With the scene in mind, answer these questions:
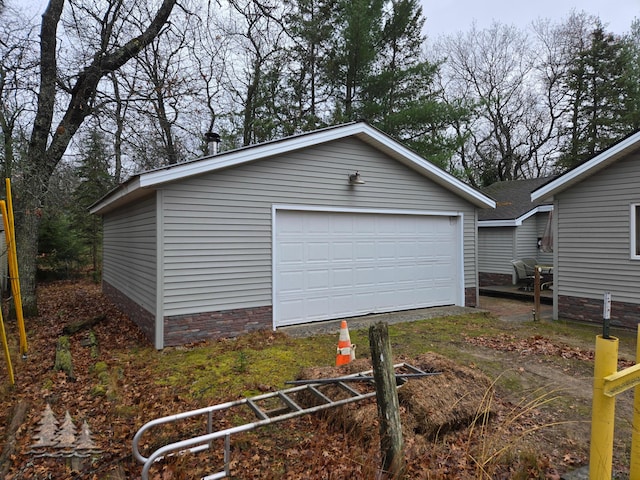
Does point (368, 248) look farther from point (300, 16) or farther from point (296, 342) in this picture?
point (300, 16)

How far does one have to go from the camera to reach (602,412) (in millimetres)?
2277

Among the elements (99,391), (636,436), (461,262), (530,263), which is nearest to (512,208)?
(530,263)

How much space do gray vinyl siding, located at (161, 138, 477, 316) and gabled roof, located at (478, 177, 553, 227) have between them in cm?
775

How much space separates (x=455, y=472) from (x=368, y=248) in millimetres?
6012

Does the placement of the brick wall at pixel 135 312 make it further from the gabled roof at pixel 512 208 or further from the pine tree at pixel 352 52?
the gabled roof at pixel 512 208

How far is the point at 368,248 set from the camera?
8641 mm

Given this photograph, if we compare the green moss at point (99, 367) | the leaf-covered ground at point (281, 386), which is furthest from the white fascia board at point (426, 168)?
the green moss at point (99, 367)

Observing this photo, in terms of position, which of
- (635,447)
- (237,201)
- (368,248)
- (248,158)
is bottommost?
(635,447)

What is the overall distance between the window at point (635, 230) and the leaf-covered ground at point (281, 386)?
1680 mm

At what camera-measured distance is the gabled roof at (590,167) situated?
23.1 ft

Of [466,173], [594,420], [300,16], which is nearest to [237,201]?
[594,420]

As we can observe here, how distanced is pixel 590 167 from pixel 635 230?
4.91 ft

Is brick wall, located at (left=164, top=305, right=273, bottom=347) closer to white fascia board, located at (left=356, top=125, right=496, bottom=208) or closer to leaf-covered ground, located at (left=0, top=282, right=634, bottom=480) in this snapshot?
leaf-covered ground, located at (left=0, top=282, right=634, bottom=480)

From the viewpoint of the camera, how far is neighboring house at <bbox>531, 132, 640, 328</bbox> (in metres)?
7.43
